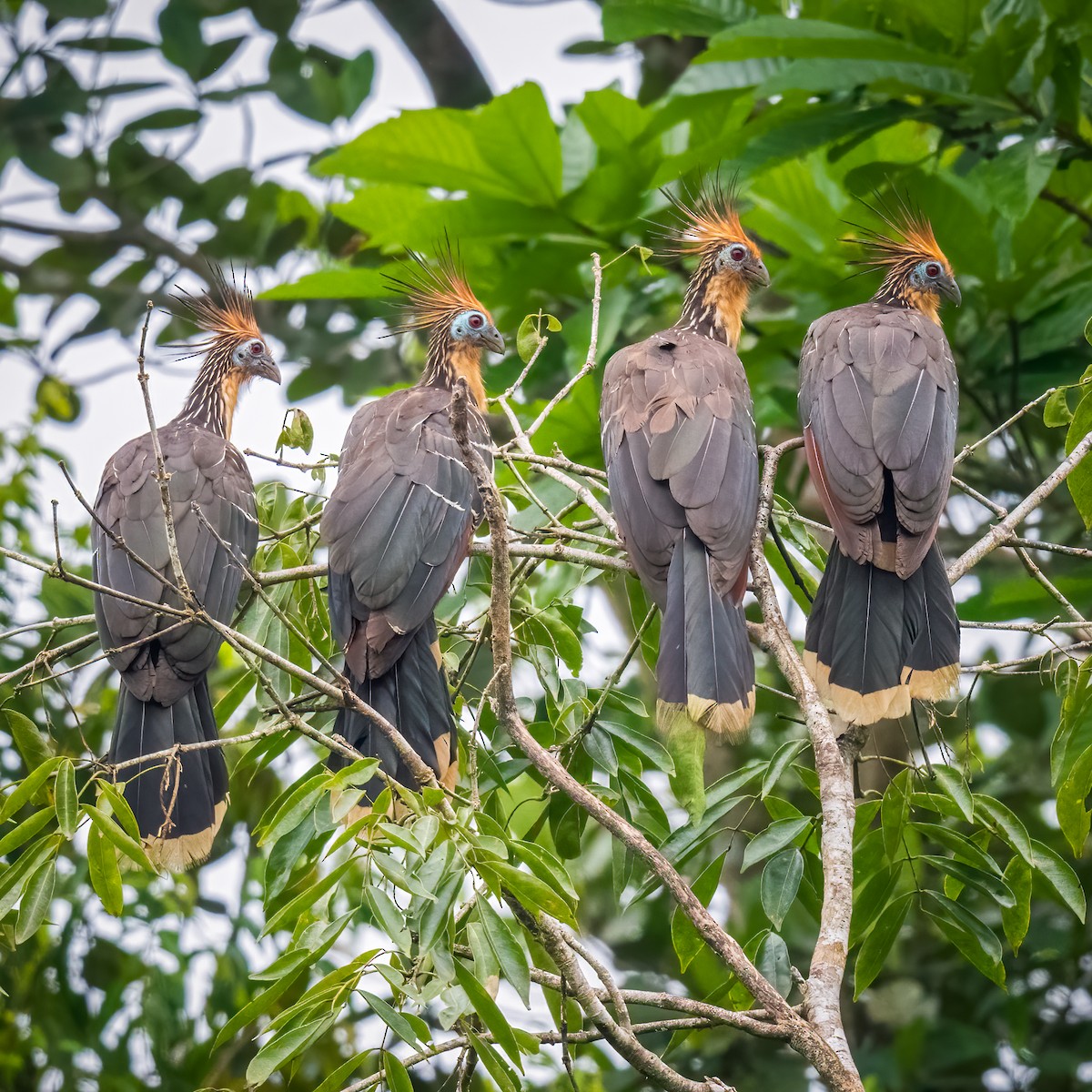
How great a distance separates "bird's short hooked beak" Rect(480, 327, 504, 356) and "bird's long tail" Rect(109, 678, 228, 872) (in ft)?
5.59

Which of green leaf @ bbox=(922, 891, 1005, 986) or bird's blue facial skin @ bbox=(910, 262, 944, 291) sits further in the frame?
bird's blue facial skin @ bbox=(910, 262, 944, 291)

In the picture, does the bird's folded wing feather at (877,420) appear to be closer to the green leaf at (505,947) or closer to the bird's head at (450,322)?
the bird's head at (450,322)

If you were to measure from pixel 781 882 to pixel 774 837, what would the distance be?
4.3 inches

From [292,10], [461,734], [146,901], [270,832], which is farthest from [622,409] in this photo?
[292,10]

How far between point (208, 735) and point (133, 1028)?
2.26 m

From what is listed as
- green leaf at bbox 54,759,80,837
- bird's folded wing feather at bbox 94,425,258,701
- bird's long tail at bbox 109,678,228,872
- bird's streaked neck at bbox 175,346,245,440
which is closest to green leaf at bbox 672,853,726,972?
green leaf at bbox 54,759,80,837

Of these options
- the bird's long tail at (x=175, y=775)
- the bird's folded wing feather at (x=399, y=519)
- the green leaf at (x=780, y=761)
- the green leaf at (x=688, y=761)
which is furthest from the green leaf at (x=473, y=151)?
the green leaf at (x=780, y=761)

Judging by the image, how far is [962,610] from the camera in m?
4.61

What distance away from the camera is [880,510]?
148 inches

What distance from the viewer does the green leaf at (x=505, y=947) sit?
7.78ft

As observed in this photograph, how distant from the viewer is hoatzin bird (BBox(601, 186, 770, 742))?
3.47 meters

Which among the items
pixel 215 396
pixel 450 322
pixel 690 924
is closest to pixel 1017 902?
pixel 690 924

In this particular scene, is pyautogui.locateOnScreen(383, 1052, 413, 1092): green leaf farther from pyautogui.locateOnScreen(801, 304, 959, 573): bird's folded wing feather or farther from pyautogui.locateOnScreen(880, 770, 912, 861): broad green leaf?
pyautogui.locateOnScreen(801, 304, 959, 573): bird's folded wing feather

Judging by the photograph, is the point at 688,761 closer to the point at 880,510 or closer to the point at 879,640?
the point at 879,640
